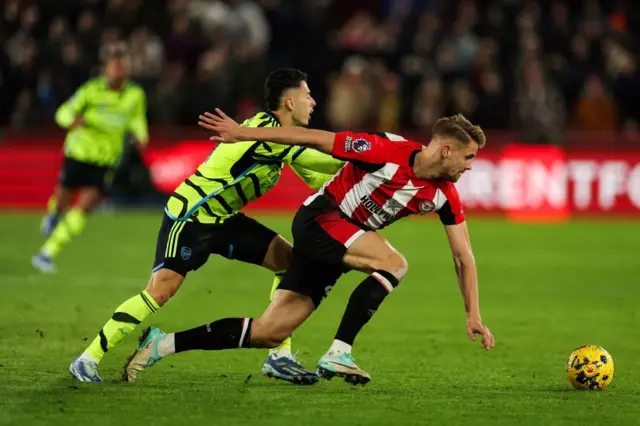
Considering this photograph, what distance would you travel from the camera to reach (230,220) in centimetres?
781

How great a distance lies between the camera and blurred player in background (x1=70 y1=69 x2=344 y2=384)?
7.46 m

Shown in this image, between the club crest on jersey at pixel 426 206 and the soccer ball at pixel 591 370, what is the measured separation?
1264mm

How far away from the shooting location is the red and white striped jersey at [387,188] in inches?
285

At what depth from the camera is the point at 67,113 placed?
1429cm

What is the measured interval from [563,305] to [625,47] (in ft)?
35.3

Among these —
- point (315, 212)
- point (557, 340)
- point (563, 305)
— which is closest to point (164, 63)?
point (563, 305)

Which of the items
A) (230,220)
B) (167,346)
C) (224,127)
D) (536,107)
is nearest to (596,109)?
(536,107)

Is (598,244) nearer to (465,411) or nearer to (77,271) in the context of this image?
(77,271)

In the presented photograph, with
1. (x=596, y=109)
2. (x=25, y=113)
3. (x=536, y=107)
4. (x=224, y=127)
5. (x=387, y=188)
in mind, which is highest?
(x=596, y=109)

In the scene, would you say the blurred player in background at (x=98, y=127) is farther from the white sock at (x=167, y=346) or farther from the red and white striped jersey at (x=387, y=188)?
the red and white striped jersey at (x=387, y=188)

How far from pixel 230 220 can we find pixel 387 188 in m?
1.09

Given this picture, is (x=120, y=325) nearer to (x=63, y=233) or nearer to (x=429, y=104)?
(x=63, y=233)

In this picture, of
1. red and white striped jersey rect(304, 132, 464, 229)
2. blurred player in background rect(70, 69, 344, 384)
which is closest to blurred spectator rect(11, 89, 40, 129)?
blurred player in background rect(70, 69, 344, 384)

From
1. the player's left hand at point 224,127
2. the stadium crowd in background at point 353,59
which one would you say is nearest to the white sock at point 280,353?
the player's left hand at point 224,127
